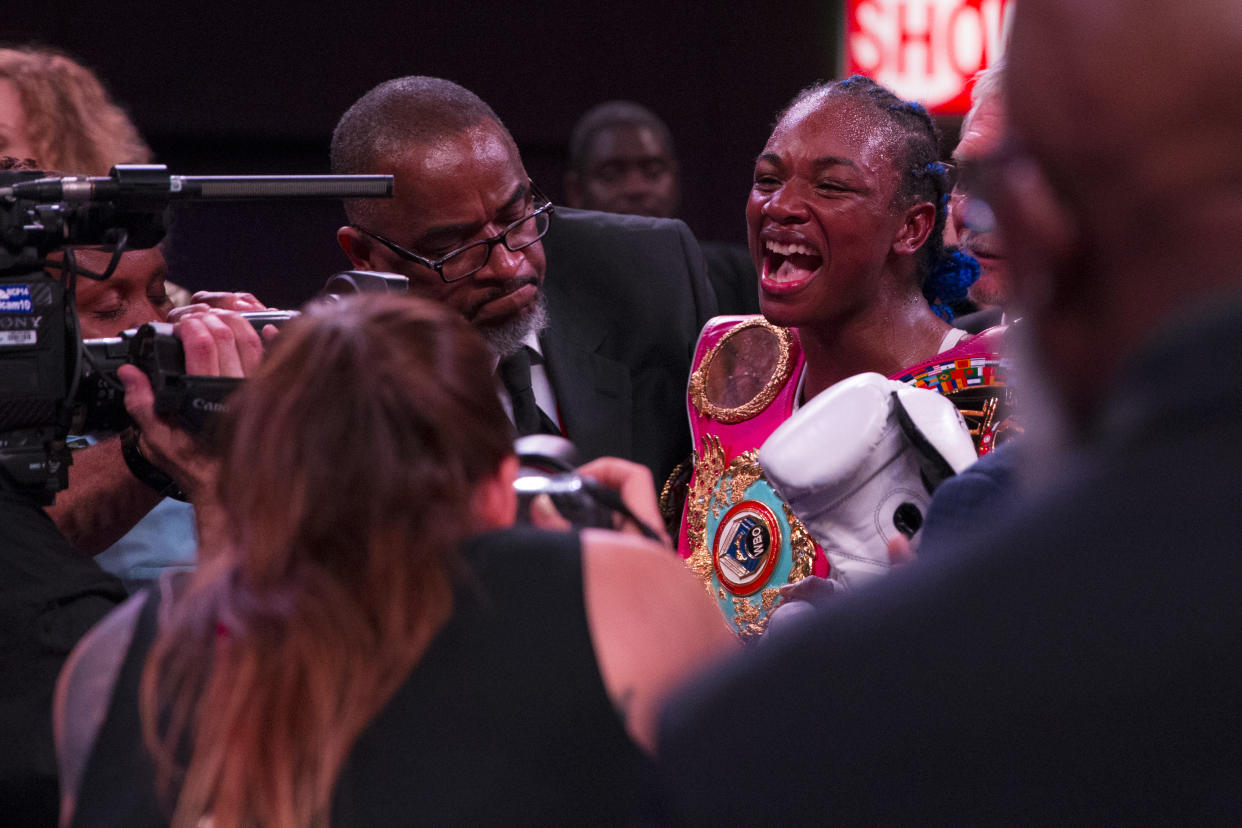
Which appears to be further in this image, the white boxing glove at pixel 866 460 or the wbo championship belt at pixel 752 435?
the wbo championship belt at pixel 752 435

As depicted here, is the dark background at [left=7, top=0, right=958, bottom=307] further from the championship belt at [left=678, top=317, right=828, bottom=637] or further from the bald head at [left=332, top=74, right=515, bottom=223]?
the championship belt at [left=678, top=317, right=828, bottom=637]

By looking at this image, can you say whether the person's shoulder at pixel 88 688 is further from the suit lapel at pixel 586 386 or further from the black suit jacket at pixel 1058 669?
the suit lapel at pixel 586 386

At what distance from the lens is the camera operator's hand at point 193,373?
120 cm

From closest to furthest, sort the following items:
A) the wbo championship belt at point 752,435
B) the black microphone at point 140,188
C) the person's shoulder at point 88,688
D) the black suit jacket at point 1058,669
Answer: the black suit jacket at point 1058,669 < the person's shoulder at point 88,688 < the black microphone at point 140,188 < the wbo championship belt at point 752,435

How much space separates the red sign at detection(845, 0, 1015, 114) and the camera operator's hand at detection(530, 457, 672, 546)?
3.10 metres

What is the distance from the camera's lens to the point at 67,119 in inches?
68.3

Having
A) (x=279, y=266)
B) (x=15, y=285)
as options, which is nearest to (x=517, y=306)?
(x=15, y=285)

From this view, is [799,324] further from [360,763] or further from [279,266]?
[279,266]

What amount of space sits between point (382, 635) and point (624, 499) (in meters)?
0.27

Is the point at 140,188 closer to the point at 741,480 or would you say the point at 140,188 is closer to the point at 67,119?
the point at 67,119

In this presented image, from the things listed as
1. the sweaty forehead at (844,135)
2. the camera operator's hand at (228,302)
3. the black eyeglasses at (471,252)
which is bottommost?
the black eyeglasses at (471,252)

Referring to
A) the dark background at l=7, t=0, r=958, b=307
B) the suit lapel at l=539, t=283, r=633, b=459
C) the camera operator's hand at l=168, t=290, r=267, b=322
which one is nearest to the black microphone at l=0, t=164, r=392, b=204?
the camera operator's hand at l=168, t=290, r=267, b=322

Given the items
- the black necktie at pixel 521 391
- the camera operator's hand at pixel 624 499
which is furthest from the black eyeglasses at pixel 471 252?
the camera operator's hand at pixel 624 499

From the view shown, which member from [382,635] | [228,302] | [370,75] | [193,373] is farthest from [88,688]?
[370,75]
